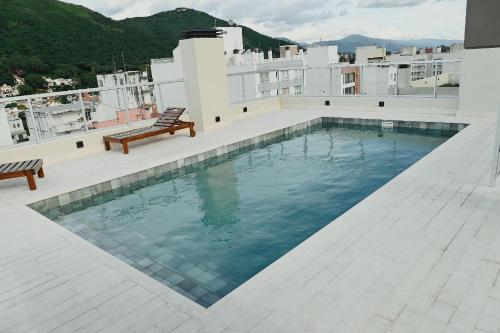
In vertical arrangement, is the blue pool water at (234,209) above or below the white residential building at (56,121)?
below

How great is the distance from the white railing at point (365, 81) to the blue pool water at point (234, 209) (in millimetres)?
2288

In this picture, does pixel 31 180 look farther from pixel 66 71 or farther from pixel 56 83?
pixel 66 71

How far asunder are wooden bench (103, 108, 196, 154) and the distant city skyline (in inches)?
249

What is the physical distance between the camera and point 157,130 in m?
7.56

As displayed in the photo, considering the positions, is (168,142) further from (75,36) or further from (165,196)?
(75,36)

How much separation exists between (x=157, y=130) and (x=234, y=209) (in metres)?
3.44

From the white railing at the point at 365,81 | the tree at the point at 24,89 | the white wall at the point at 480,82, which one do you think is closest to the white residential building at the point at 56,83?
the tree at the point at 24,89

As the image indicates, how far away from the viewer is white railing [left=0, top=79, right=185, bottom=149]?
6.51m

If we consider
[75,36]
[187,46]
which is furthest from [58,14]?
[187,46]

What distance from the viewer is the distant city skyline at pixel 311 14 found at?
55.6 ft

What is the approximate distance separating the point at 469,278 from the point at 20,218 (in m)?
4.65

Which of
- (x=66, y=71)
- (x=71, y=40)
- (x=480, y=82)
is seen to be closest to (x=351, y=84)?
(x=480, y=82)

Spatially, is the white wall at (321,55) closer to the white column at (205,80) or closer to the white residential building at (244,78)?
the white residential building at (244,78)

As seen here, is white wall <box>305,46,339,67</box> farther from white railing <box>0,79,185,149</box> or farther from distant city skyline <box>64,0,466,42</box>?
white railing <box>0,79,185,149</box>
